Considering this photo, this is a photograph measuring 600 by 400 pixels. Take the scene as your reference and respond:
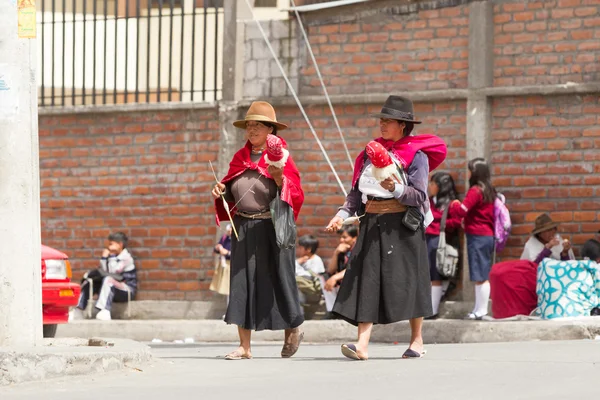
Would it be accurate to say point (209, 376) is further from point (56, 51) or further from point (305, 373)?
point (56, 51)

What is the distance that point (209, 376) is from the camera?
8555 mm

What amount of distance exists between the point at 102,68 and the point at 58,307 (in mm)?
5649

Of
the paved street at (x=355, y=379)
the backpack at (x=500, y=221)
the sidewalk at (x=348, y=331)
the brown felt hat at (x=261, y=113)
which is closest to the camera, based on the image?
the paved street at (x=355, y=379)

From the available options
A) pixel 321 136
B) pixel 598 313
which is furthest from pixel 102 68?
pixel 598 313

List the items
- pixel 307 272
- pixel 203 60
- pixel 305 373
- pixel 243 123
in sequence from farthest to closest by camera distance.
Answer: pixel 203 60, pixel 307 272, pixel 243 123, pixel 305 373

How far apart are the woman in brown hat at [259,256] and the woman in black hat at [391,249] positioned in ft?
2.01

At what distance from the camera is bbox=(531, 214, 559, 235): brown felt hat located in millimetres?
14266

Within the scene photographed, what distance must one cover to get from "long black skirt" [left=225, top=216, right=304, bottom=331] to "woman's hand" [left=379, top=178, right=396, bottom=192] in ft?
3.66

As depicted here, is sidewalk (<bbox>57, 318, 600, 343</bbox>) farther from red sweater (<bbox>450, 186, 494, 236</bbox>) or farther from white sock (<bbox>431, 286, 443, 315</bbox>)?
red sweater (<bbox>450, 186, 494, 236</bbox>)

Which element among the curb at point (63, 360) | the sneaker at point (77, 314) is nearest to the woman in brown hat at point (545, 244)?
the sneaker at point (77, 314)

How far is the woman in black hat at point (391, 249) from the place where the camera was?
942cm

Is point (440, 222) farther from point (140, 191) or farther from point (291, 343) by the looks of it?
point (291, 343)

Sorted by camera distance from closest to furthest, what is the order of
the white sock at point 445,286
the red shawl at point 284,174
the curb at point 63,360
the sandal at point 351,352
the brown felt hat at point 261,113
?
the curb at point 63,360
the sandal at point 351,352
the red shawl at point 284,174
the brown felt hat at point 261,113
the white sock at point 445,286

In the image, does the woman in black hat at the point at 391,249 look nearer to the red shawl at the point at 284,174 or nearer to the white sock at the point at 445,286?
the red shawl at the point at 284,174
